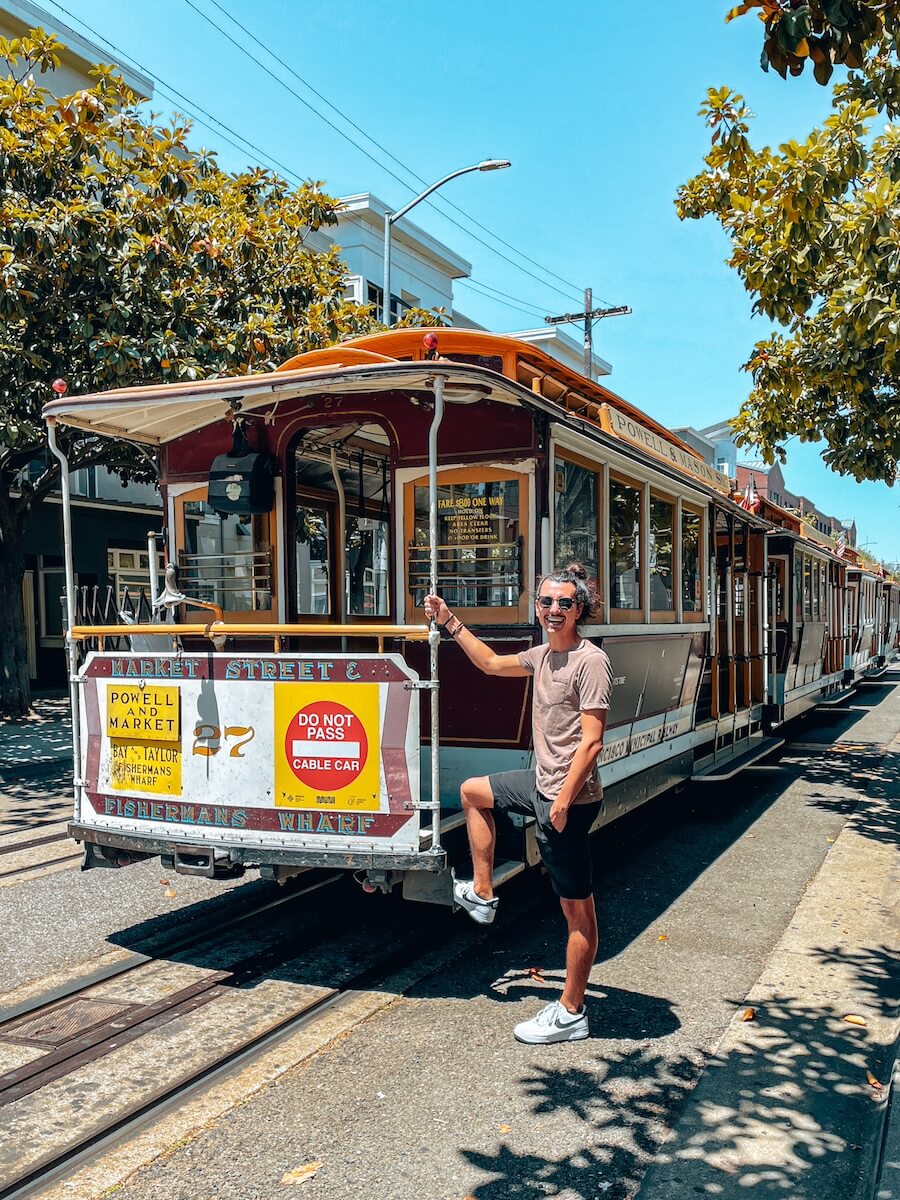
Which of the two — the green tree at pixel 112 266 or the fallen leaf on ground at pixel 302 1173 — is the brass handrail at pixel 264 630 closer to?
the fallen leaf on ground at pixel 302 1173

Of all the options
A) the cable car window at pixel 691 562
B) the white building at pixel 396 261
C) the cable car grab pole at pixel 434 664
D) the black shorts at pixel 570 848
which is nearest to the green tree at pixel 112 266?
the cable car window at pixel 691 562

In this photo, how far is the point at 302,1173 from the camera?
10.8 feet

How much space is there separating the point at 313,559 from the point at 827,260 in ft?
16.9

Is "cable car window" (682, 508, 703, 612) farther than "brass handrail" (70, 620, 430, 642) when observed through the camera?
Yes

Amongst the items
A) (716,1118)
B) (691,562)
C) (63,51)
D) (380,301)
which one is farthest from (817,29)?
(380,301)

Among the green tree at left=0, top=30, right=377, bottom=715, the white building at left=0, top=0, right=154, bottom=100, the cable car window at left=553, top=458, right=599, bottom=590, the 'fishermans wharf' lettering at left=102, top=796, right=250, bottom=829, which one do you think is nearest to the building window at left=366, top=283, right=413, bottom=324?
the white building at left=0, top=0, right=154, bottom=100

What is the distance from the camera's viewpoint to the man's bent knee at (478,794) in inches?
186

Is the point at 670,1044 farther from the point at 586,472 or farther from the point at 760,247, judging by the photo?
the point at 760,247

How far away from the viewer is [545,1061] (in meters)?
4.15

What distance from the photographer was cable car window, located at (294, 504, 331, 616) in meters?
6.88

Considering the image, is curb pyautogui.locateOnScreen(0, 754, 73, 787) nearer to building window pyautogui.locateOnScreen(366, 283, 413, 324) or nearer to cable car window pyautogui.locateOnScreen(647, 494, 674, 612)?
cable car window pyautogui.locateOnScreen(647, 494, 674, 612)

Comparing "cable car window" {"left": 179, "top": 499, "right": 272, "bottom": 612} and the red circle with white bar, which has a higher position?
"cable car window" {"left": 179, "top": 499, "right": 272, "bottom": 612}

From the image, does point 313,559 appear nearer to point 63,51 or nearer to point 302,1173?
point 302,1173

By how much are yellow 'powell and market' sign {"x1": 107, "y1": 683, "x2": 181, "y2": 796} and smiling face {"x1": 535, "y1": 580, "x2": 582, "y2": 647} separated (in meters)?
2.01
